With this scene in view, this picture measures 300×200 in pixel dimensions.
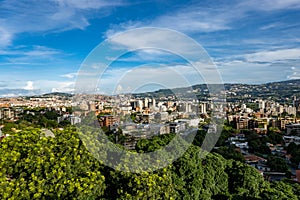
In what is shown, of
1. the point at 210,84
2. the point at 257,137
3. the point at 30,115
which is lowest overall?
the point at 257,137

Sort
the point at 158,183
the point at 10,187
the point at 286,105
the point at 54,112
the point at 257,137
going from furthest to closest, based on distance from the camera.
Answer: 1. the point at 286,105
2. the point at 54,112
3. the point at 257,137
4. the point at 158,183
5. the point at 10,187

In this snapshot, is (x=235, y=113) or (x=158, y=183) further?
(x=235, y=113)

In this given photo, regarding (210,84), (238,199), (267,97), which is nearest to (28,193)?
(238,199)

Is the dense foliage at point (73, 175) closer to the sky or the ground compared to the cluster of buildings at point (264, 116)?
closer to the sky

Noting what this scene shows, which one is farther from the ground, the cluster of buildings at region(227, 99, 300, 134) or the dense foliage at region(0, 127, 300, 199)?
the dense foliage at region(0, 127, 300, 199)

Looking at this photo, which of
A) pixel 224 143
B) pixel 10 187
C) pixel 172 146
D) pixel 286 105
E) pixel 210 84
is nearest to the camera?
pixel 10 187

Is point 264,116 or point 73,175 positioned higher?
point 73,175

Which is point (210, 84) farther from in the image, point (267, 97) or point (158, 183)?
point (267, 97)

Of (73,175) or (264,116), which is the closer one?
(73,175)

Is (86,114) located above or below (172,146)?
above

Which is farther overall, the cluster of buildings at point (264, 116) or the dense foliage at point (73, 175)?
the cluster of buildings at point (264, 116)

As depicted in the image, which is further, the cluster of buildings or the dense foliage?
the cluster of buildings
